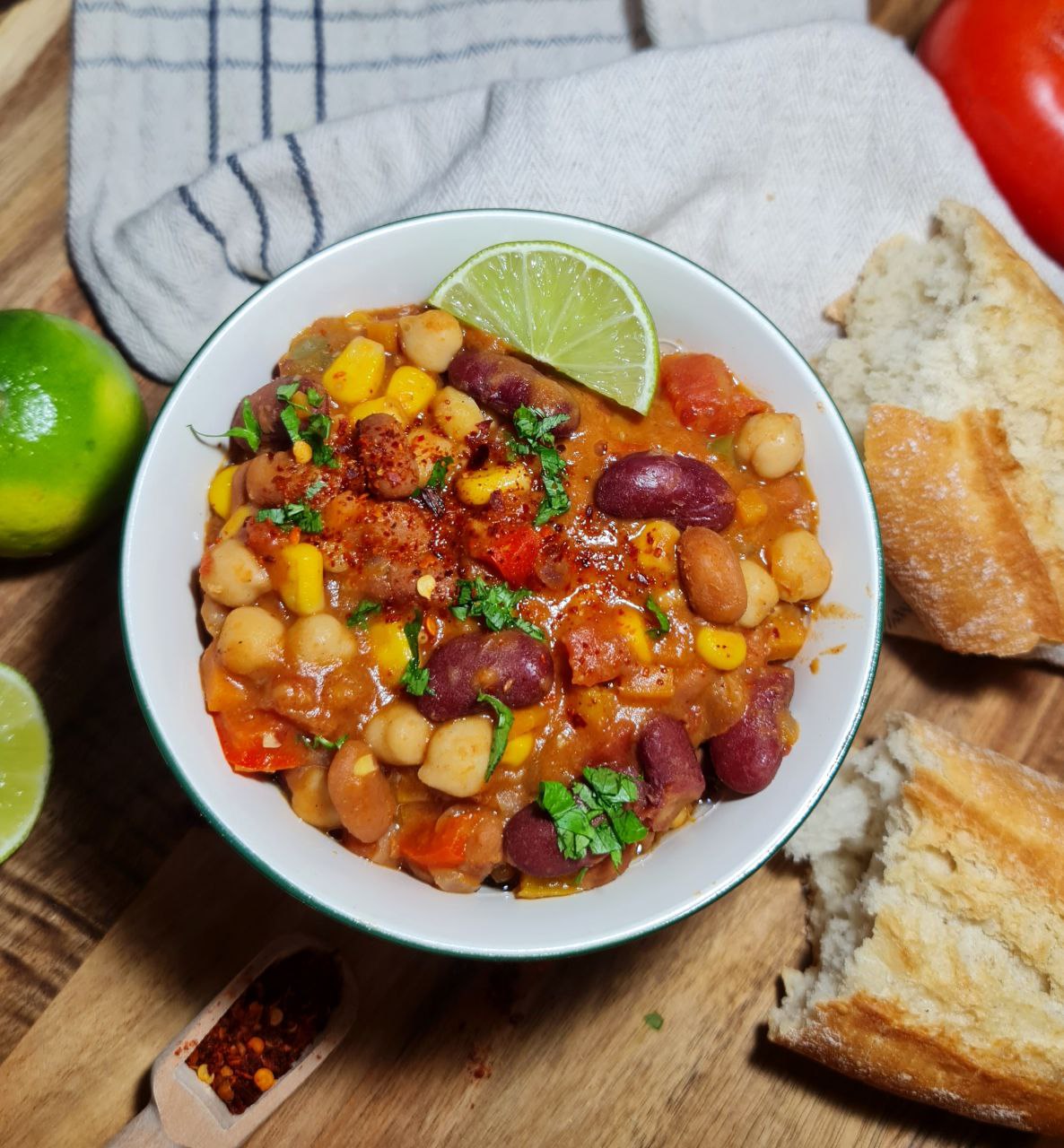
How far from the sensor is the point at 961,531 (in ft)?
11.9

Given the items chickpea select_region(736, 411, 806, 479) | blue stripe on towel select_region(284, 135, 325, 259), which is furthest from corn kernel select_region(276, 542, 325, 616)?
blue stripe on towel select_region(284, 135, 325, 259)

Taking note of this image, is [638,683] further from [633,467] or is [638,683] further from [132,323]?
[132,323]

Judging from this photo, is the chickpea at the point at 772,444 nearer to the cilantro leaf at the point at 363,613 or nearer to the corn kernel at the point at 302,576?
the cilantro leaf at the point at 363,613

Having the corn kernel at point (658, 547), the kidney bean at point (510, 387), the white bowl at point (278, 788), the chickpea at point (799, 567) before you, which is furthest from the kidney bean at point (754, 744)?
the kidney bean at point (510, 387)

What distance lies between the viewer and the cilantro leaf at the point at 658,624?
2768 millimetres

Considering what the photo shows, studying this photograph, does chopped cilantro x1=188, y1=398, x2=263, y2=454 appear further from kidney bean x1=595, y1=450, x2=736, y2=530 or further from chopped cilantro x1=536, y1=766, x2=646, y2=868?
chopped cilantro x1=536, y1=766, x2=646, y2=868

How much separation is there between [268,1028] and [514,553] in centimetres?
189

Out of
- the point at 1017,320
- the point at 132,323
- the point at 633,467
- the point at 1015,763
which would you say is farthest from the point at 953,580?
the point at 132,323

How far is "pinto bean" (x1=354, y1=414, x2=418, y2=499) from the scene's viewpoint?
2738 millimetres

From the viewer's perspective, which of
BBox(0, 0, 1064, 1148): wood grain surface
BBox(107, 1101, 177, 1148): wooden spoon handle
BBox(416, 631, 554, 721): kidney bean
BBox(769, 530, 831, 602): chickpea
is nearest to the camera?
BBox(416, 631, 554, 721): kidney bean

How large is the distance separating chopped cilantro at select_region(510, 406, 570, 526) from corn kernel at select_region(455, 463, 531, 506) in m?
0.06

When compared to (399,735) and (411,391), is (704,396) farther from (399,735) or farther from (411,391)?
(399,735)

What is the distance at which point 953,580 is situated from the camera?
366 centimetres

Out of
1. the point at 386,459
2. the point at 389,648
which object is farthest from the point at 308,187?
the point at 389,648
